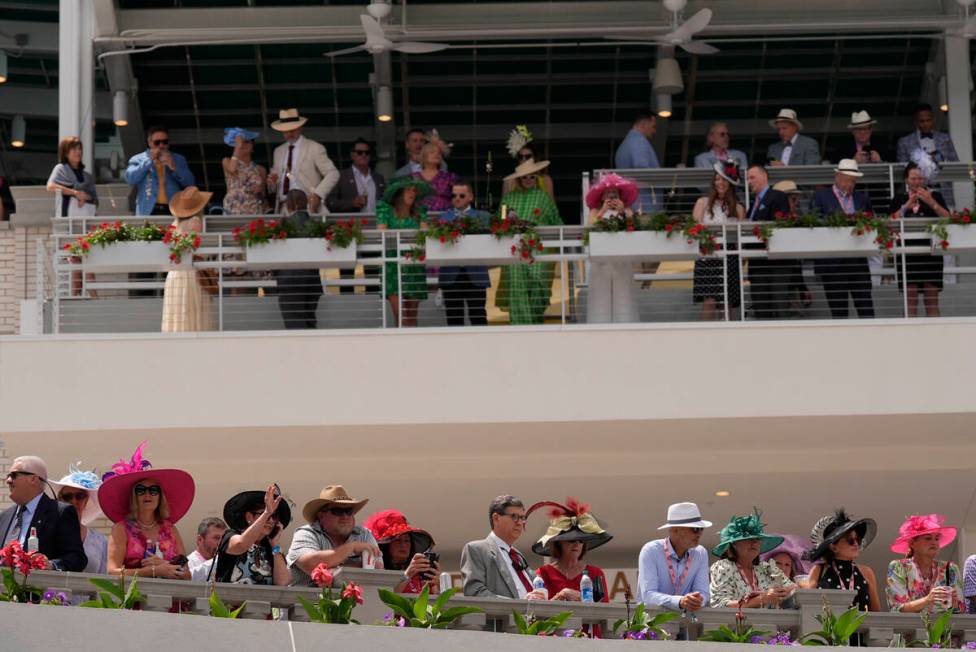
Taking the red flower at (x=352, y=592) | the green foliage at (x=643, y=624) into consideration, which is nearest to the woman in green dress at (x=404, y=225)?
the green foliage at (x=643, y=624)

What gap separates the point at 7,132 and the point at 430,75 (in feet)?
15.4

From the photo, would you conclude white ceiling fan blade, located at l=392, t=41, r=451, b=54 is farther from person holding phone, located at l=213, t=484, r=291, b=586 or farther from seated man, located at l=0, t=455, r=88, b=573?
seated man, located at l=0, t=455, r=88, b=573

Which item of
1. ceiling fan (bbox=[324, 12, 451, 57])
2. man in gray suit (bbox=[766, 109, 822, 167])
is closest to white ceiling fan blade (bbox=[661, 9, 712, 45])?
man in gray suit (bbox=[766, 109, 822, 167])

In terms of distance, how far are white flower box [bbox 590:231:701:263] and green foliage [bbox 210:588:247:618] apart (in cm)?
663

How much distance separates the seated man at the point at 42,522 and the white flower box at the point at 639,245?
6.59 m

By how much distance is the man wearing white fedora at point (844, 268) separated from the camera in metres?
17.0

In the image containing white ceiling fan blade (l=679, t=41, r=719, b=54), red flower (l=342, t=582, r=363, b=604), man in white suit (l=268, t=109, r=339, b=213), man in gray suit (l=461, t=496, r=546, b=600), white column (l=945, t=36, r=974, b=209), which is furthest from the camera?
white column (l=945, t=36, r=974, b=209)

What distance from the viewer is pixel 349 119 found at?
23.1m

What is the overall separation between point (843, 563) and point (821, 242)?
5260 mm

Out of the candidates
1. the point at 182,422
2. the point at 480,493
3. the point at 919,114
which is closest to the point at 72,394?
the point at 182,422

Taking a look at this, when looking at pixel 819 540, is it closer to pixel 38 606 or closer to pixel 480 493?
pixel 38 606

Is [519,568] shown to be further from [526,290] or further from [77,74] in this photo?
[77,74]

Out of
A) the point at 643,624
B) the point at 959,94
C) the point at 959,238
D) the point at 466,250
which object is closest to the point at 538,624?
the point at 643,624

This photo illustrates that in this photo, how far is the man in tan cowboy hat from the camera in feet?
36.0
